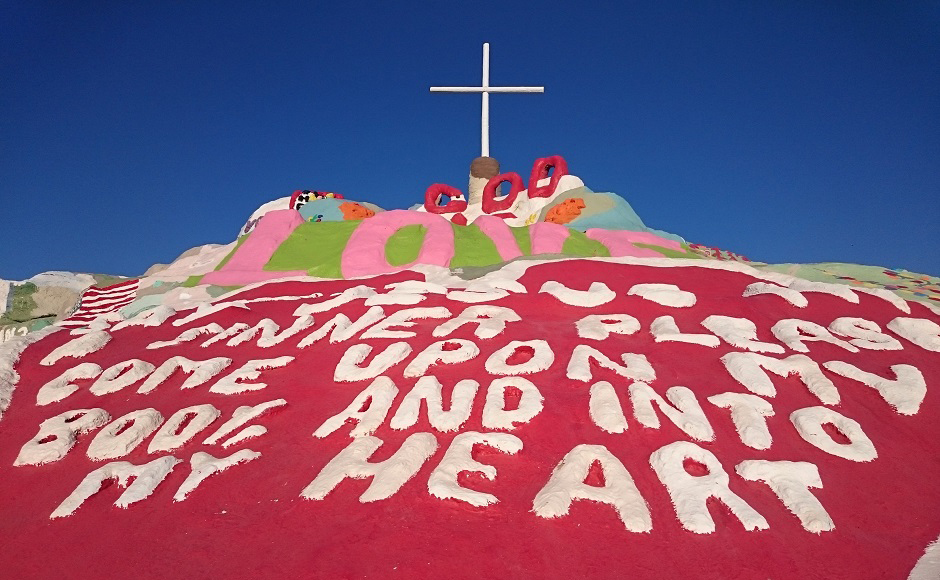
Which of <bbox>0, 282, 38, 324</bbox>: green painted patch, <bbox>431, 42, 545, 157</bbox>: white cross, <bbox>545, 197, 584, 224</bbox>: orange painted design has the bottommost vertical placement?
<bbox>0, 282, 38, 324</bbox>: green painted patch

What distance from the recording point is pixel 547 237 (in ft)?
40.5

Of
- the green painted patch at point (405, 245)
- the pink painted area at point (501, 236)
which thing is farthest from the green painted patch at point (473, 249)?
the green painted patch at point (405, 245)

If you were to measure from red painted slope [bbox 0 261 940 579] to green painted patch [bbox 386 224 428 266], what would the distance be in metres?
4.60

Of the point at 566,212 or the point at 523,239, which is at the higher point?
the point at 566,212

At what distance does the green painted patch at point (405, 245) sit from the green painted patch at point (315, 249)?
0.91 metres

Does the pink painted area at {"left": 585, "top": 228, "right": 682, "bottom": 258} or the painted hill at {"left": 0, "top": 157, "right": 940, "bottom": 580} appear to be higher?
the pink painted area at {"left": 585, "top": 228, "right": 682, "bottom": 258}

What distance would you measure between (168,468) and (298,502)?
1430 mm

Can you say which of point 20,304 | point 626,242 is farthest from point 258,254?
point 626,242

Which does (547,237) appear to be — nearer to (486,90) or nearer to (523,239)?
(523,239)

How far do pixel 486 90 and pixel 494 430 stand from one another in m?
18.7

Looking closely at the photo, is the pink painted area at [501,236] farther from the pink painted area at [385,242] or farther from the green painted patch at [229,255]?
the green painted patch at [229,255]

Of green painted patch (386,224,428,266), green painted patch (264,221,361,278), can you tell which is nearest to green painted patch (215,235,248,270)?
green painted patch (264,221,361,278)

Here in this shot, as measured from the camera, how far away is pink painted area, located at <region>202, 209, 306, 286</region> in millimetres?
11859

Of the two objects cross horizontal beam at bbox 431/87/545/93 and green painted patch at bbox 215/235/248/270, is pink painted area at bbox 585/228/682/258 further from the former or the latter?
cross horizontal beam at bbox 431/87/545/93
